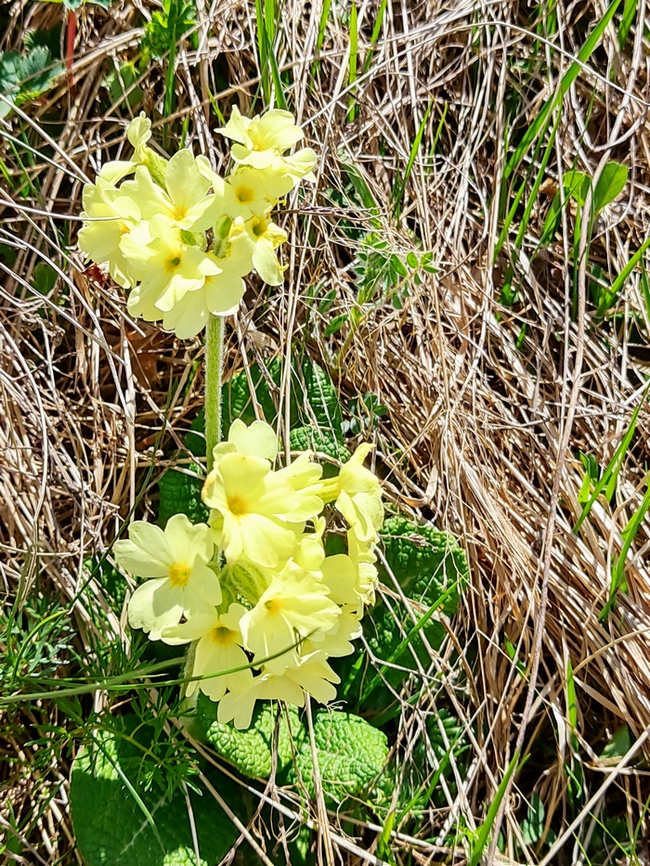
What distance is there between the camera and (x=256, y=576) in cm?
114

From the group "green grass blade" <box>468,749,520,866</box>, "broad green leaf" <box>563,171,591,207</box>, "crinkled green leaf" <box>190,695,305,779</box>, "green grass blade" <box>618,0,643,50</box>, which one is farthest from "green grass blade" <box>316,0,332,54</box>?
"green grass blade" <box>468,749,520,866</box>

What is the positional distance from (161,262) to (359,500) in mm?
438

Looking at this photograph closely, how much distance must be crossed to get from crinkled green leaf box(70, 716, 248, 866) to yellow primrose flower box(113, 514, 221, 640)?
0.36 meters

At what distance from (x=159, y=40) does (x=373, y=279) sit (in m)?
0.71

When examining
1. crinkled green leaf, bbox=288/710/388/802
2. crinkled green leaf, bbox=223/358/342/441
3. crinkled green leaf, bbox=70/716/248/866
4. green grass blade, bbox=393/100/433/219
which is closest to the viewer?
crinkled green leaf, bbox=70/716/248/866

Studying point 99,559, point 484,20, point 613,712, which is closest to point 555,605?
point 613,712

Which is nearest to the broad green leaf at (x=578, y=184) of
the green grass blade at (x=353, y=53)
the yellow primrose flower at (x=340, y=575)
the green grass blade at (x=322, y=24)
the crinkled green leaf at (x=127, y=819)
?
the green grass blade at (x=353, y=53)

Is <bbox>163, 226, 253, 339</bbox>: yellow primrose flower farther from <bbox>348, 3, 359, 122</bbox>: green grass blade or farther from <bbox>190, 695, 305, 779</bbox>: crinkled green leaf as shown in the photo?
<bbox>348, 3, 359, 122</bbox>: green grass blade

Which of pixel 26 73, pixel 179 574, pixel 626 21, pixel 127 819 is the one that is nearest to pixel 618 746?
pixel 127 819

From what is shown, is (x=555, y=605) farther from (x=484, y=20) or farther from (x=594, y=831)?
(x=484, y=20)

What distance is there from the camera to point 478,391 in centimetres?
192

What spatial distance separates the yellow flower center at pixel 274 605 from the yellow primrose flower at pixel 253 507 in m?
0.05

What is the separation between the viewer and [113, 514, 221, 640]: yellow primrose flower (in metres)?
1.10

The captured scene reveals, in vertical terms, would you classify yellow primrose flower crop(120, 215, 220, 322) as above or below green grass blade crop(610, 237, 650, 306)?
above
